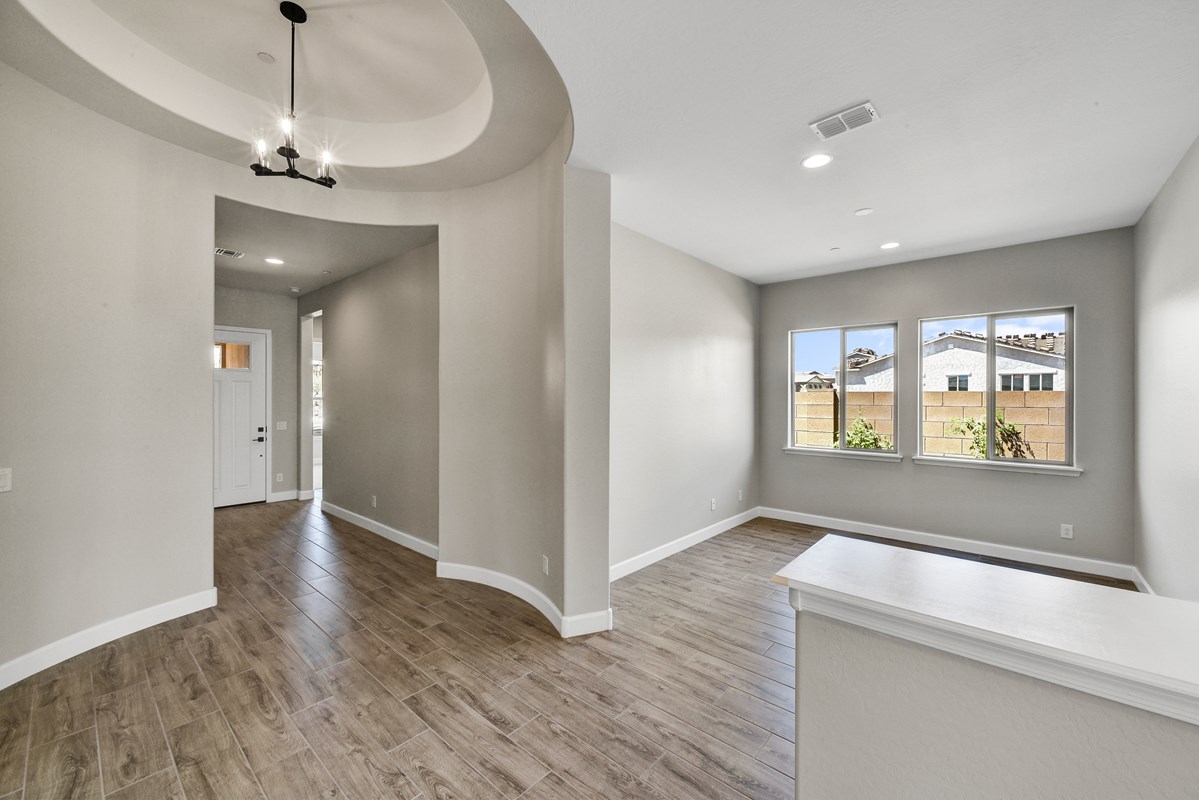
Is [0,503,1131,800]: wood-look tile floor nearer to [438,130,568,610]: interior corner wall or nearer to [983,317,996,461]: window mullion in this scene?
[438,130,568,610]: interior corner wall

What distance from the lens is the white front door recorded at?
19.6ft

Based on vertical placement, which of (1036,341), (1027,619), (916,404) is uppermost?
(1036,341)

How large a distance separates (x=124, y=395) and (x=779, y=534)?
5533mm

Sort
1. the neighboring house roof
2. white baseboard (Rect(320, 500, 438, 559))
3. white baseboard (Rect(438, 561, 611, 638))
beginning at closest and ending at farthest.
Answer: white baseboard (Rect(438, 561, 611, 638)) < the neighboring house roof < white baseboard (Rect(320, 500, 438, 559))

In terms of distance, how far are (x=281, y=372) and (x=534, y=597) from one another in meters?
5.31

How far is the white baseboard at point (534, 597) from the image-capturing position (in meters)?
2.94

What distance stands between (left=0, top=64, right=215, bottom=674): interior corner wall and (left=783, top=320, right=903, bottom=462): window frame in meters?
5.56

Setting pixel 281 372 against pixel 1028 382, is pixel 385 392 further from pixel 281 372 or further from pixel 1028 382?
pixel 1028 382

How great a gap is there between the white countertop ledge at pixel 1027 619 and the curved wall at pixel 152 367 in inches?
79.4

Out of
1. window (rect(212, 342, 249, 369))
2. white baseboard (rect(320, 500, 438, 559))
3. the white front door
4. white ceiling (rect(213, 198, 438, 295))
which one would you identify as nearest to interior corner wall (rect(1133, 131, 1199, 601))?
white ceiling (rect(213, 198, 438, 295))

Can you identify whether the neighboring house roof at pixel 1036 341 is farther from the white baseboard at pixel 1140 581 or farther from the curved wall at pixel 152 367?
the curved wall at pixel 152 367

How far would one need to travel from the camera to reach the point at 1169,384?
2.92m

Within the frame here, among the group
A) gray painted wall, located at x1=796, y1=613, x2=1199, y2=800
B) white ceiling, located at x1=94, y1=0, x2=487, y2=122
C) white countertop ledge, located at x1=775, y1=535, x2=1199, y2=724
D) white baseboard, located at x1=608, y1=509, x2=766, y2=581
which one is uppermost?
white ceiling, located at x1=94, y1=0, x2=487, y2=122

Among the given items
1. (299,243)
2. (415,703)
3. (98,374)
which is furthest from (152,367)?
(415,703)
